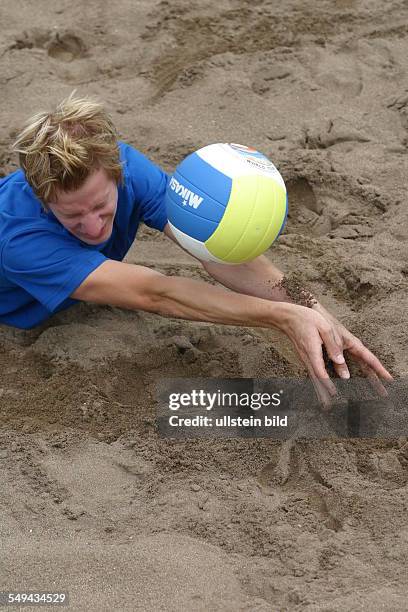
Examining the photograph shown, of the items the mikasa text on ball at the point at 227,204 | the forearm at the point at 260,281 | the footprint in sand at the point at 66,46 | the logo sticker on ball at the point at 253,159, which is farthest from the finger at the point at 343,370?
the footprint in sand at the point at 66,46

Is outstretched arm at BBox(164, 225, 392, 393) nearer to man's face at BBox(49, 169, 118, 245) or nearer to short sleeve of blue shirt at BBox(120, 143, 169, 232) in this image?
short sleeve of blue shirt at BBox(120, 143, 169, 232)

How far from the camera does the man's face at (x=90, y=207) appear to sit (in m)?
3.45

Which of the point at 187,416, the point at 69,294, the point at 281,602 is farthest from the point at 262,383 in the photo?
the point at 281,602

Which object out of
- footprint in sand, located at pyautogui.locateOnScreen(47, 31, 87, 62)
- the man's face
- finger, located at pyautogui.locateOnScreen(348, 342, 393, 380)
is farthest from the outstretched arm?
footprint in sand, located at pyautogui.locateOnScreen(47, 31, 87, 62)

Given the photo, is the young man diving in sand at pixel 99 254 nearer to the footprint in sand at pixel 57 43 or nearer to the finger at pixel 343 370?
the finger at pixel 343 370

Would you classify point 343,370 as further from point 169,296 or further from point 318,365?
point 169,296

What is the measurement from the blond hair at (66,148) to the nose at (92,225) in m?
0.14

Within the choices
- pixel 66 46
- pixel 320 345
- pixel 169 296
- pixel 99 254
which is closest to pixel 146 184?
pixel 99 254

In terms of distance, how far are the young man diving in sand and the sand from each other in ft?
1.02

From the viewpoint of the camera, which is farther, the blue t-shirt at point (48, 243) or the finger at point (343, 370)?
the blue t-shirt at point (48, 243)

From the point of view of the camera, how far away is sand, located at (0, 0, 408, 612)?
2998 mm

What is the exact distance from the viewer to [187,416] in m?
3.64

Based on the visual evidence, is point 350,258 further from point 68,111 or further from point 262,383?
point 68,111

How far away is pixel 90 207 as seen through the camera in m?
3.49
